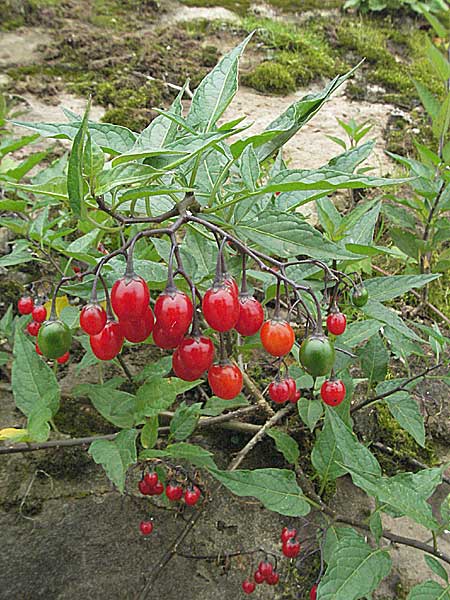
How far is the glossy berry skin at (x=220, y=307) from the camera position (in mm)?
1028

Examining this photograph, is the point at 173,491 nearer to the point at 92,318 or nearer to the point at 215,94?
the point at 92,318

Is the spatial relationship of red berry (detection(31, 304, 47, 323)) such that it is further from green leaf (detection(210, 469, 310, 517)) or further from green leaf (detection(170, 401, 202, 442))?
green leaf (detection(210, 469, 310, 517))

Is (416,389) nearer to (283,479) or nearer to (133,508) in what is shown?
(283,479)

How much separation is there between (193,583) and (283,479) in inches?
17.5

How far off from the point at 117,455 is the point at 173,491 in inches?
16.1

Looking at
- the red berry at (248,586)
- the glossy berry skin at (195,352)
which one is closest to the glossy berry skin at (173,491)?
the red berry at (248,586)

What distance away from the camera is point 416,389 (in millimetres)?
2213

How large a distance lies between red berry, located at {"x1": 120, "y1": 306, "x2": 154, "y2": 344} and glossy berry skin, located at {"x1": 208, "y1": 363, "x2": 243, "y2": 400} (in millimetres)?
183

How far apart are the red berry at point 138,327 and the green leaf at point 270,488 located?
1.58 feet

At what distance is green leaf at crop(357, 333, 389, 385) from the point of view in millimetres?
1742

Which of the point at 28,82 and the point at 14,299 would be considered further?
the point at 28,82

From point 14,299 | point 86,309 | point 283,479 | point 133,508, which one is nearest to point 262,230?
point 86,309

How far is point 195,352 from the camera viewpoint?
1.10m

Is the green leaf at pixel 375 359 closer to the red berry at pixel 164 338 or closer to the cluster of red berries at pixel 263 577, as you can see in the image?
the cluster of red berries at pixel 263 577
